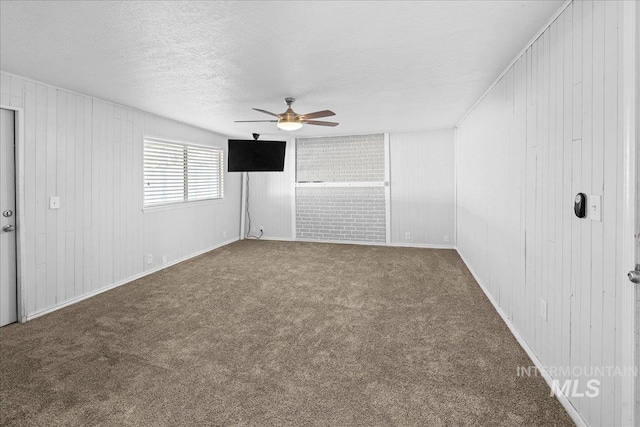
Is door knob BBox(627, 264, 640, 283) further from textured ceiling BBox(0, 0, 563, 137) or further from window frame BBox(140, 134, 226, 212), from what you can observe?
window frame BBox(140, 134, 226, 212)

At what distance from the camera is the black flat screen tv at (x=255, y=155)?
6023 mm

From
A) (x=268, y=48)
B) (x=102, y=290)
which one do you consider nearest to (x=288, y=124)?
(x=268, y=48)

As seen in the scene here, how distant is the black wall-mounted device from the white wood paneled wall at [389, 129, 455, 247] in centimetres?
462

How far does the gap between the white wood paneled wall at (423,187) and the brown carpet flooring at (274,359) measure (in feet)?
7.42

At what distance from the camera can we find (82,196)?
3693 mm

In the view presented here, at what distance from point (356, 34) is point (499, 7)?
2.92ft

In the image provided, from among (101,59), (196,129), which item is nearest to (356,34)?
(101,59)

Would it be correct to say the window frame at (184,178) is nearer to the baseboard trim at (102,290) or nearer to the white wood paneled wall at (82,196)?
the white wood paneled wall at (82,196)

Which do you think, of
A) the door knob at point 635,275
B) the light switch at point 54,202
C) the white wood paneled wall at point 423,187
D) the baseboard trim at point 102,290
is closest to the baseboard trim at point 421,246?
the white wood paneled wall at point 423,187

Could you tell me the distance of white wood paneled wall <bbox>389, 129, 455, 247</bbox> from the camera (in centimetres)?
613

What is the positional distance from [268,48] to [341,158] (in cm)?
440

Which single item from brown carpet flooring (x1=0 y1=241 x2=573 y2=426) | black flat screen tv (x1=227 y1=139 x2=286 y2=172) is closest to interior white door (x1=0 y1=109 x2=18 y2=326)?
brown carpet flooring (x1=0 y1=241 x2=573 y2=426)

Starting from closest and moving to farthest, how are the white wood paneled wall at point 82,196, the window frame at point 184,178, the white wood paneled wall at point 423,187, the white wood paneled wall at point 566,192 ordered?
the white wood paneled wall at point 566,192 → the white wood paneled wall at point 82,196 → the window frame at point 184,178 → the white wood paneled wall at point 423,187

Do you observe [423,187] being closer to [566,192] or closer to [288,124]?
[288,124]
